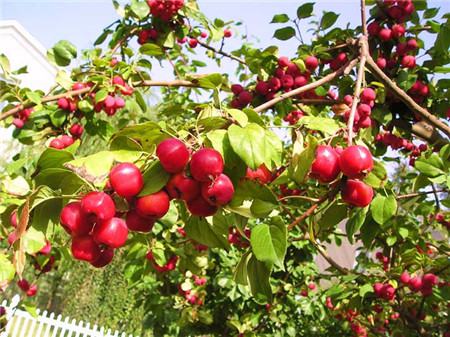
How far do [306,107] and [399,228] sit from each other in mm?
669

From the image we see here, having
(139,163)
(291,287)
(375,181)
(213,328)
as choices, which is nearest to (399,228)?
(375,181)

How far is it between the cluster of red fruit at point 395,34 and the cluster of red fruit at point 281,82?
31 centimetres

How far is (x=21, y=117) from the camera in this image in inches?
73.2

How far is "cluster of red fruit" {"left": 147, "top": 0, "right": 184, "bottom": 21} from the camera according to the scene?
6.54 ft

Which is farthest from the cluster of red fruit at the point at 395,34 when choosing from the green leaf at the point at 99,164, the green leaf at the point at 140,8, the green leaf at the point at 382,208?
the green leaf at the point at 99,164

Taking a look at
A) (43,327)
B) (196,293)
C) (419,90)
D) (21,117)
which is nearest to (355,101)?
(419,90)

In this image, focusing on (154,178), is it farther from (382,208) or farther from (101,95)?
(101,95)

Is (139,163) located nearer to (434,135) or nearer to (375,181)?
(375,181)

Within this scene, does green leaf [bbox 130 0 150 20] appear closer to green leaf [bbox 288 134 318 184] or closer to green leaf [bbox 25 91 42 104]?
green leaf [bbox 25 91 42 104]

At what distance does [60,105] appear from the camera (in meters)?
1.73

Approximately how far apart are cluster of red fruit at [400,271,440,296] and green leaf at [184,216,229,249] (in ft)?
4.49

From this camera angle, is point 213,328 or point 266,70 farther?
point 213,328

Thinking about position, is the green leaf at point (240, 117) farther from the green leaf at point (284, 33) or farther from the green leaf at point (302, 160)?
the green leaf at point (284, 33)

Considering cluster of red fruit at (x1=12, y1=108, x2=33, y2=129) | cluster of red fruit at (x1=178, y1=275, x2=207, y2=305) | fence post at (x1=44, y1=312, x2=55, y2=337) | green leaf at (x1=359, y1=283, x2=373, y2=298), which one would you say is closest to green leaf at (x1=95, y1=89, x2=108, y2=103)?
cluster of red fruit at (x1=12, y1=108, x2=33, y2=129)
